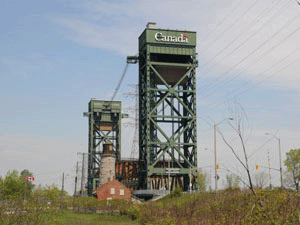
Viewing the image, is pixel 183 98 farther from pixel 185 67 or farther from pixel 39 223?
pixel 39 223

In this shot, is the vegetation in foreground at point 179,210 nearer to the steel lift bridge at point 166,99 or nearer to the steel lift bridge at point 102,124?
the steel lift bridge at point 166,99

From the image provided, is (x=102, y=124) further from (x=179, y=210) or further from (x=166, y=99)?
(x=179, y=210)

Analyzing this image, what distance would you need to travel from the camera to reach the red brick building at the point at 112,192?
76.3 metres

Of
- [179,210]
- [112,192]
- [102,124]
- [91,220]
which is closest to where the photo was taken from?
[179,210]

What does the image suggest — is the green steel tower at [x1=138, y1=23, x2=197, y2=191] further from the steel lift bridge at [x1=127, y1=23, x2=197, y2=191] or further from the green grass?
the green grass

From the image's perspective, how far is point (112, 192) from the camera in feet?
252

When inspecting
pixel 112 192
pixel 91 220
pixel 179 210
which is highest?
pixel 112 192

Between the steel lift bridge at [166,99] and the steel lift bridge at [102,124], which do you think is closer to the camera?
the steel lift bridge at [166,99]

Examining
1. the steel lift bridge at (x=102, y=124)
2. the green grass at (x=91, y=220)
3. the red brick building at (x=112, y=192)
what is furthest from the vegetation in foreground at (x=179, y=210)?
the steel lift bridge at (x=102, y=124)

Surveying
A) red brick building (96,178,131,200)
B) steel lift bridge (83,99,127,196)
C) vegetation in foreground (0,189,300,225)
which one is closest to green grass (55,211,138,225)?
vegetation in foreground (0,189,300,225)

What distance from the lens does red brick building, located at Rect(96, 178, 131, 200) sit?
250ft

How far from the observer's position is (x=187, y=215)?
3719 centimetres

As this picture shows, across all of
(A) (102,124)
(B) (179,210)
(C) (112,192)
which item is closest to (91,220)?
(B) (179,210)

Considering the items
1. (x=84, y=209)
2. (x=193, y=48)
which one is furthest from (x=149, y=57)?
(x=84, y=209)
